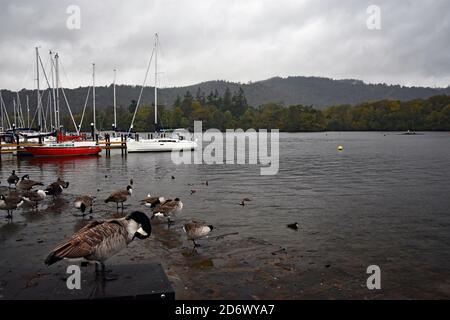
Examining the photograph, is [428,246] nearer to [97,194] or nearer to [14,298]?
[14,298]

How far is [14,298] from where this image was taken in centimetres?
721

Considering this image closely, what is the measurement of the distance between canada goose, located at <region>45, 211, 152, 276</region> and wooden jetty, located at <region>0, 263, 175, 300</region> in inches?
17.4

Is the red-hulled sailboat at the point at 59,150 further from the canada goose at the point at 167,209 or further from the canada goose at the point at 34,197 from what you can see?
the canada goose at the point at 167,209

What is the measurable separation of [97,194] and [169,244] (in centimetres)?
1192

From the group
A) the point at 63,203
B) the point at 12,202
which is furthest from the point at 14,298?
the point at 63,203

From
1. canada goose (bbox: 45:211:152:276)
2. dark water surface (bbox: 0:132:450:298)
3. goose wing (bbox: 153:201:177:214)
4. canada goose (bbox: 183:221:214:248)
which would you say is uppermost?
canada goose (bbox: 45:211:152:276)

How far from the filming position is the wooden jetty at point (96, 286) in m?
7.27

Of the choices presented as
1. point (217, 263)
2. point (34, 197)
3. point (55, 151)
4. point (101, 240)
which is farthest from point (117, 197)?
point (55, 151)

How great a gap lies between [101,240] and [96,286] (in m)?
1.06

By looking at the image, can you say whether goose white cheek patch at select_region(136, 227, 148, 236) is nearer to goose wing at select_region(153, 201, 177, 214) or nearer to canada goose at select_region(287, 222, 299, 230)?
goose wing at select_region(153, 201, 177, 214)

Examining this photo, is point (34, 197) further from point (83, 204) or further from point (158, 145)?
point (158, 145)

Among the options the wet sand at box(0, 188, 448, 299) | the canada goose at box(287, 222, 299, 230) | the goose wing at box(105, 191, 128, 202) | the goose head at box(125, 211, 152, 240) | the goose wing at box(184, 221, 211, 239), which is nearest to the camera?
the goose head at box(125, 211, 152, 240)

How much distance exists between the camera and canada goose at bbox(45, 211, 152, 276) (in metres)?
8.25

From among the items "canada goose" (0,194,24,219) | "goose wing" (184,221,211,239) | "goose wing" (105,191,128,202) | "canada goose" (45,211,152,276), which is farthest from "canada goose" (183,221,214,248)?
"canada goose" (0,194,24,219)
